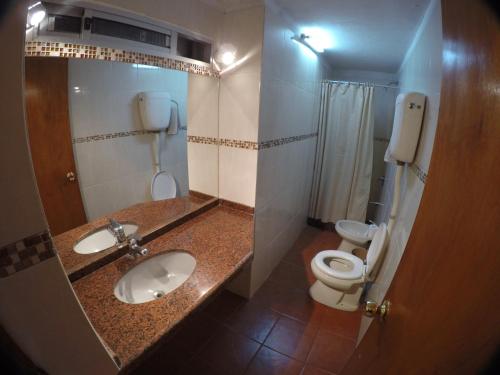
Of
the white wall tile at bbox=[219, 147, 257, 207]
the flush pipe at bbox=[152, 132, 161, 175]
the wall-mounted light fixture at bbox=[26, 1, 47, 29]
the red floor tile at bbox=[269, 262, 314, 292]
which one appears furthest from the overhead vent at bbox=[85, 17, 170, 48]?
the red floor tile at bbox=[269, 262, 314, 292]

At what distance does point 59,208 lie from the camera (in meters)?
1.03

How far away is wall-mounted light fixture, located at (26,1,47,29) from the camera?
80cm

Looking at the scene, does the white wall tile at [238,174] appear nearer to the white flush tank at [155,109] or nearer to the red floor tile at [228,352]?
the white flush tank at [155,109]

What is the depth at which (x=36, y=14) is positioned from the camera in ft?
2.68

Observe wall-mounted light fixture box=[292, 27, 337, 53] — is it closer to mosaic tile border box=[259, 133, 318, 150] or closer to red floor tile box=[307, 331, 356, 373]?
mosaic tile border box=[259, 133, 318, 150]

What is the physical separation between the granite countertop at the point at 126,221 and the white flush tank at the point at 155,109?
0.48 metres

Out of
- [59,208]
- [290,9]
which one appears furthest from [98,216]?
[290,9]

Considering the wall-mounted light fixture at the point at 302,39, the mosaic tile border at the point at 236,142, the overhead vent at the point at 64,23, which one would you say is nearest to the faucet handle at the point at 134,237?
the mosaic tile border at the point at 236,142

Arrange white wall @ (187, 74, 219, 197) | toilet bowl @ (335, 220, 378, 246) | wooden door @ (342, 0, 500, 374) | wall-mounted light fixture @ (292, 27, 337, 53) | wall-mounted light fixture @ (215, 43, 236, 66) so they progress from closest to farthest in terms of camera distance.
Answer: wooden door @ (342, 0, 500, 374) → wall-mounted light fixture @ (215, 43, 236, 66) → white wall @ (187, 74, 219, 197) → wall-mounted light fixture @ (292, 27, 337, 53) → toilet bowl @ (335, 220, 378, 246)

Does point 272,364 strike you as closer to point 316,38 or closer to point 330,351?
point 330,351

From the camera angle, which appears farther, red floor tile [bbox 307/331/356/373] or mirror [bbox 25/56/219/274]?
red floor tile [bbox 307/331/356/373]

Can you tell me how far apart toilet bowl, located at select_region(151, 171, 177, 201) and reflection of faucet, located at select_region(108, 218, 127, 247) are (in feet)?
0.93

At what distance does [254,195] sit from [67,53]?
1246mm

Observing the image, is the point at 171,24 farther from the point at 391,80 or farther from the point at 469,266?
the point at 391,80
